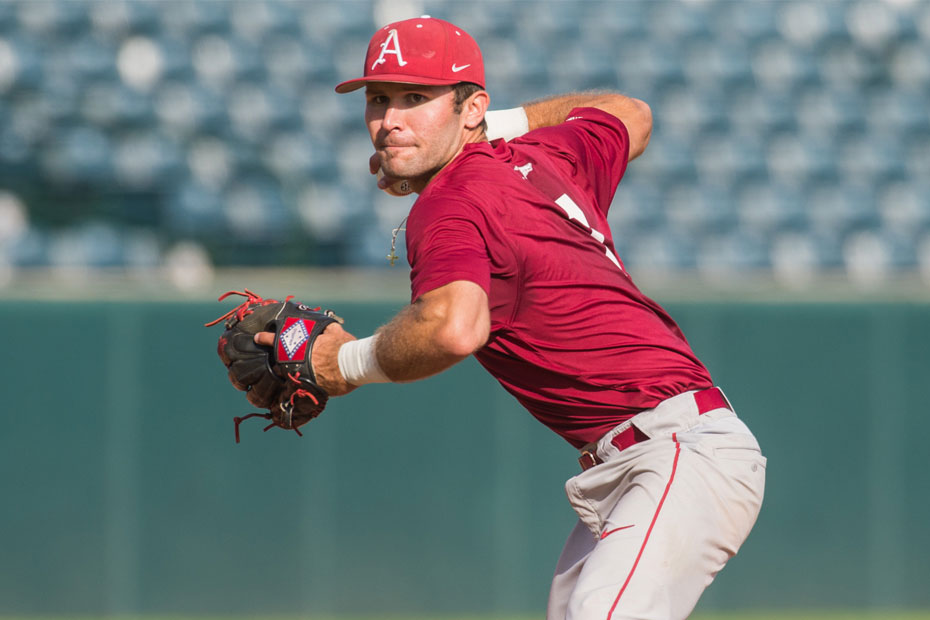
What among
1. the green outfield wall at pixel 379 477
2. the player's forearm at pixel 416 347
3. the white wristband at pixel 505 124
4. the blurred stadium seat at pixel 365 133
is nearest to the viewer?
the player's forearm at pixel 416 347

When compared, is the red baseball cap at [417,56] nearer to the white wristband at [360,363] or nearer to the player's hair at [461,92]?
the player's hair at [461,92]

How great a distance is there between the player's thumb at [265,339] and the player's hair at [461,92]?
0.78 metres

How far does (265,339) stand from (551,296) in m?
0.74

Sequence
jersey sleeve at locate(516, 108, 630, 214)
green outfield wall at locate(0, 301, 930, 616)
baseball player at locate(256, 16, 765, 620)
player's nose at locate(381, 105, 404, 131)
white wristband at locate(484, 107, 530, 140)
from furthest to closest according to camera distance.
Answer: green outfield wall at locate(0, 301, 930, 616) < white wristband at locate(484, 107, 530, 140) < jersey sleeve at locate(516, 108, 630, 214) < player's nose at locate(381, 105, 404, 131) < baseball player at locate(256, 16, 765, 620)

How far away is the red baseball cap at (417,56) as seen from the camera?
310 cm

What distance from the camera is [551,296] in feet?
9.91

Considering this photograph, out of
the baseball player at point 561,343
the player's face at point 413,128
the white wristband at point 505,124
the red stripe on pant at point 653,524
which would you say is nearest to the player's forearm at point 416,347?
the baseball player at point 561,343

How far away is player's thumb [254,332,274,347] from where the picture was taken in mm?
3092

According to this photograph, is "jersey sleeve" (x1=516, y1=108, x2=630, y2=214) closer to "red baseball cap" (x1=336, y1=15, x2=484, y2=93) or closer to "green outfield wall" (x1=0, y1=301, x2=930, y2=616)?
"red baseball cap" (x1=336, y1=15, x2=484, y2=93)

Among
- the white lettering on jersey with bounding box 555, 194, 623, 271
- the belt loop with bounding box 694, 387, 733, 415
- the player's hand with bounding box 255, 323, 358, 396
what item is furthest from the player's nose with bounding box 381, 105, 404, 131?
the belt loop with bounding box 694, 387, 733, 415

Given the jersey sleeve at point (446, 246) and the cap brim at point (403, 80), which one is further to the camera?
the cap brim at point (403, 80)

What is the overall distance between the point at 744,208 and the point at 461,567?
388cm

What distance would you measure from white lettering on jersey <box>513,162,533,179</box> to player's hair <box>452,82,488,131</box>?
0.22 m

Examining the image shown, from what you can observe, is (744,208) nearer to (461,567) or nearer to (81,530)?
(461,567)
